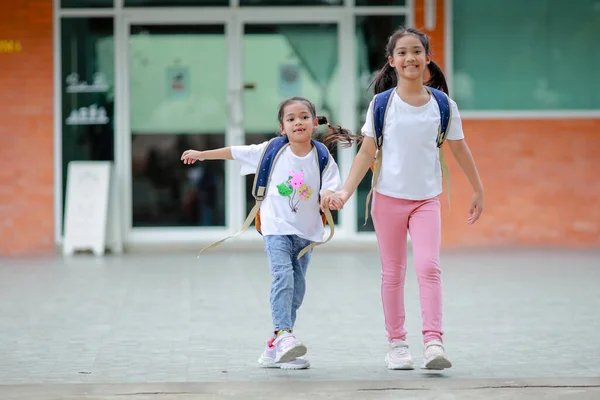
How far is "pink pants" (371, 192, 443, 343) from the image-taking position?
618cm

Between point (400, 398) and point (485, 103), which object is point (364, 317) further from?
point (485, 103)

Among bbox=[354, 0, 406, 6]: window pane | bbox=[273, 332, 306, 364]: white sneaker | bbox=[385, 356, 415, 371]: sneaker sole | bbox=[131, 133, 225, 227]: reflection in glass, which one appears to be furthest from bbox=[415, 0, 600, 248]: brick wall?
bbox=[273, 332, 306, 364]: white sneaker

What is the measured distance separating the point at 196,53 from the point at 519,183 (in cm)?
373

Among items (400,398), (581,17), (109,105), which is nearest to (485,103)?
(581,17)

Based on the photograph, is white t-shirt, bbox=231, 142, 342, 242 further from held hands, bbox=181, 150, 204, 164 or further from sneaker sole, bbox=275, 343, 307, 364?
sneaker sole, bbox=275, 343, 307, 364

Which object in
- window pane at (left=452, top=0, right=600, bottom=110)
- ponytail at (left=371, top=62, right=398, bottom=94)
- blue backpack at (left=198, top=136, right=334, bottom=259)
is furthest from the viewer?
window pane at (left=452, top=0, right=600, bottom=110)

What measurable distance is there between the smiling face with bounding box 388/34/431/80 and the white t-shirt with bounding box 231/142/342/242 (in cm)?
62

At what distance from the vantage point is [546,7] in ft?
44.1

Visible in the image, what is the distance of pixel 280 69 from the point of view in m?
13.6

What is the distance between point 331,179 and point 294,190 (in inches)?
7.8

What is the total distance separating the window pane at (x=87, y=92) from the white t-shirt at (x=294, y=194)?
7140mm

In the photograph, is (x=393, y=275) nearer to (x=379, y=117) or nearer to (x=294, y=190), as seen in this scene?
(x=294, y=190)

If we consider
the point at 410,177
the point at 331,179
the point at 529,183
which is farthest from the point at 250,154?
the point at 529,183

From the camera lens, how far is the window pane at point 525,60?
44.2 ft
